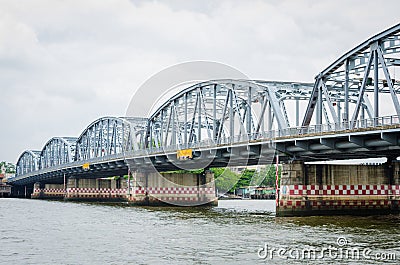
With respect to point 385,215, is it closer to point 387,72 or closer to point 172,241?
point 387,72

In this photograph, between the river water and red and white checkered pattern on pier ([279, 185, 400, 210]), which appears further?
red and white checkered pattern on pier ([279, 185, 400, 210])

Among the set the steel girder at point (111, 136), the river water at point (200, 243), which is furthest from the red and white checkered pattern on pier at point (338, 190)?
the steel girder at point (111, 136)

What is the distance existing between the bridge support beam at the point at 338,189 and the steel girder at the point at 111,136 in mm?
55524

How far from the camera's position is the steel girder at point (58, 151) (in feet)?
540

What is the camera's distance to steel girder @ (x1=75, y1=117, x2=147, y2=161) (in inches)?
4466

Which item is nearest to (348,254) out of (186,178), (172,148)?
(172,148)

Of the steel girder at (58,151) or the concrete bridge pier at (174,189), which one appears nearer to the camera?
the concrete bridge pier at (174,189)

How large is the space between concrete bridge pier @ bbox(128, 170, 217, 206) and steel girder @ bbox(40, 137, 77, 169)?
65138 millimetres

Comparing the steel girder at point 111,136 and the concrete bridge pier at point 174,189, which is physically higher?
the steel girder at point 111,136

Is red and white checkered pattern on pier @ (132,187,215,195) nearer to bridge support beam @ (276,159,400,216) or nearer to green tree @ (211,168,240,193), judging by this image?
bridge support beam @ (276,159,400,216)

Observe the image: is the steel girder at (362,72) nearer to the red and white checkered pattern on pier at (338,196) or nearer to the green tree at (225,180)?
the red and white checkered pattern on pier at (338,196)

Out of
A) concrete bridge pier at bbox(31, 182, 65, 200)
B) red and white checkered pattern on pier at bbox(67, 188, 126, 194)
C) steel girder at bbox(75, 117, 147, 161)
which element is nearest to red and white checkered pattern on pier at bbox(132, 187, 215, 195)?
steel girder at bbox(75, 117, 147, 161)

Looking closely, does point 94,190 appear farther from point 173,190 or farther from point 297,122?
point 297,122

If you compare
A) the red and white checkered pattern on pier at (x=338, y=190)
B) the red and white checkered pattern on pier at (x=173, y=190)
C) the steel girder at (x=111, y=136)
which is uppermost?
the steel girder at (x=111, y=136)
